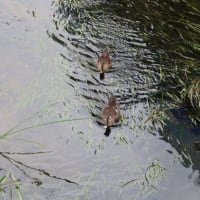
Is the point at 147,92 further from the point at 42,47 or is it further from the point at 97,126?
the point at 42,47

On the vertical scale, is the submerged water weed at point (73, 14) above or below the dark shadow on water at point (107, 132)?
above

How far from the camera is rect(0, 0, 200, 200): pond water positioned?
19.3 feet

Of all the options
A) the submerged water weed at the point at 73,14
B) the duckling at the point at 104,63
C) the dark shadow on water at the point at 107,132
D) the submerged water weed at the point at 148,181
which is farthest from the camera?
the submerged water weed at the point at 73,14

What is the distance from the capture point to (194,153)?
21.0 feet

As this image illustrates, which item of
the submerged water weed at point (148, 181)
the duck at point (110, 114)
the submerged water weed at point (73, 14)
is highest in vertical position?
the submerged water weed at point (73, 14)

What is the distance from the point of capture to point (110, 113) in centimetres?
640

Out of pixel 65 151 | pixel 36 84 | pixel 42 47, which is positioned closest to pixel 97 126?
pixel 65 151

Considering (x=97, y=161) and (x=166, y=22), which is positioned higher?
(x=166, y=22)

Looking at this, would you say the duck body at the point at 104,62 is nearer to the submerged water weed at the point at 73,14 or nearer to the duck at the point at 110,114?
the duck at the point at 110,114

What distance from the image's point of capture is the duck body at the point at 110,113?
20.9ft

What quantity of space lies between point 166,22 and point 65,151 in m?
3.44

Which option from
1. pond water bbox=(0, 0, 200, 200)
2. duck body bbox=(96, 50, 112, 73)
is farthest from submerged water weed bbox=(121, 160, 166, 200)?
duck body bbox=(96, 50, 112, 73)

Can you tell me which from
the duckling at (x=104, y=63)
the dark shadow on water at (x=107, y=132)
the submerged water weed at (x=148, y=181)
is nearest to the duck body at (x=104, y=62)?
the duckling at (x=104, y=63)

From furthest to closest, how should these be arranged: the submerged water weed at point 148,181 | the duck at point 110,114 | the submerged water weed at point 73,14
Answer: the submerged water weed at point 73,14 < the duck at point 110,114 < the submerged water weed at point 148,181
